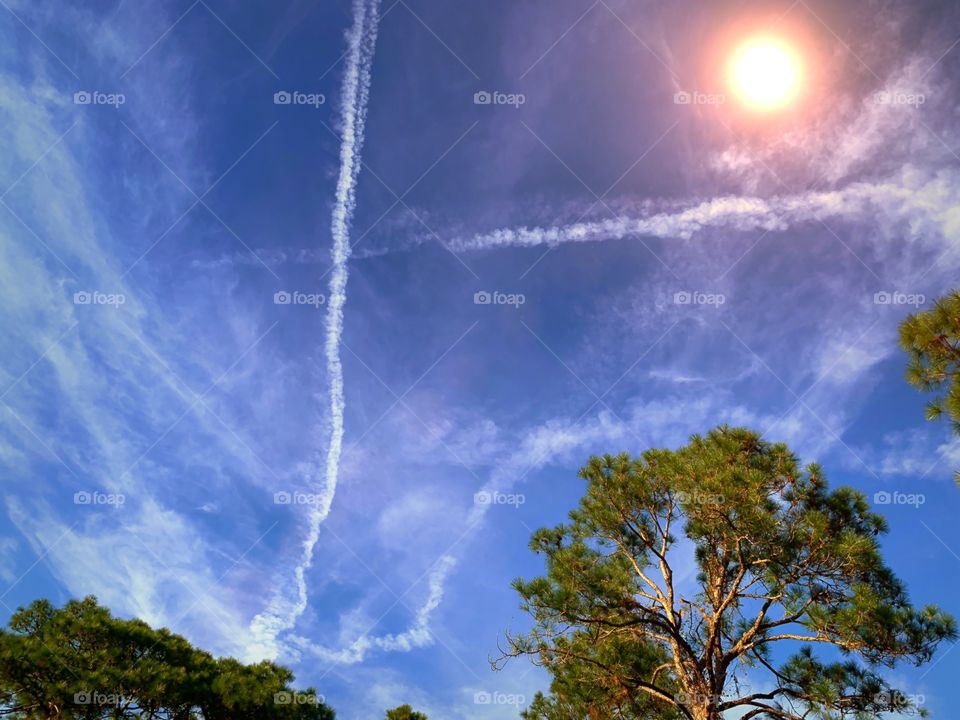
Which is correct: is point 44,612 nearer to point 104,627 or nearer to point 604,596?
point 104,627

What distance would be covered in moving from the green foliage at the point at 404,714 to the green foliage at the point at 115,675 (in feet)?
13.7

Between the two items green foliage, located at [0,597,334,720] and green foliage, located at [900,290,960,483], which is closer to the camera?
green foliage, located at [900,290,960,483]

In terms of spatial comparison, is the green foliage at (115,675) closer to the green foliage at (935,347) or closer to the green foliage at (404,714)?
the green foliage at (404,714)

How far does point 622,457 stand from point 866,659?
4409mm

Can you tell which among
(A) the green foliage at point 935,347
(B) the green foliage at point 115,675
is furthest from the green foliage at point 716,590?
(B) the green foliage at point 115,675

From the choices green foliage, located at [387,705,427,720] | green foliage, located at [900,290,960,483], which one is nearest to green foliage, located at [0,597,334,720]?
green foliage, located at [387,705,427,720]

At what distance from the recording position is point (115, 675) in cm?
862

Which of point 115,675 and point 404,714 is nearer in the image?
point 115,675

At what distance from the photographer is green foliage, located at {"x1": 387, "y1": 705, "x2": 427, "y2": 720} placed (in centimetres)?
1510

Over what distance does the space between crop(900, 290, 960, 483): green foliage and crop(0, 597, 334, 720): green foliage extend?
1277cm

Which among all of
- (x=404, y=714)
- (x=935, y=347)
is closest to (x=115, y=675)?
(x=404, y=714)

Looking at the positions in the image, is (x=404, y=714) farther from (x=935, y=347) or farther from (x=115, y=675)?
(x=935, y=347)

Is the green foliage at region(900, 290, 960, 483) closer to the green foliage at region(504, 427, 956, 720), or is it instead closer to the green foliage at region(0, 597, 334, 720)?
the green foliage at region(504, 427, 956, 720)

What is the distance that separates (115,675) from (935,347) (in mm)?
13143
